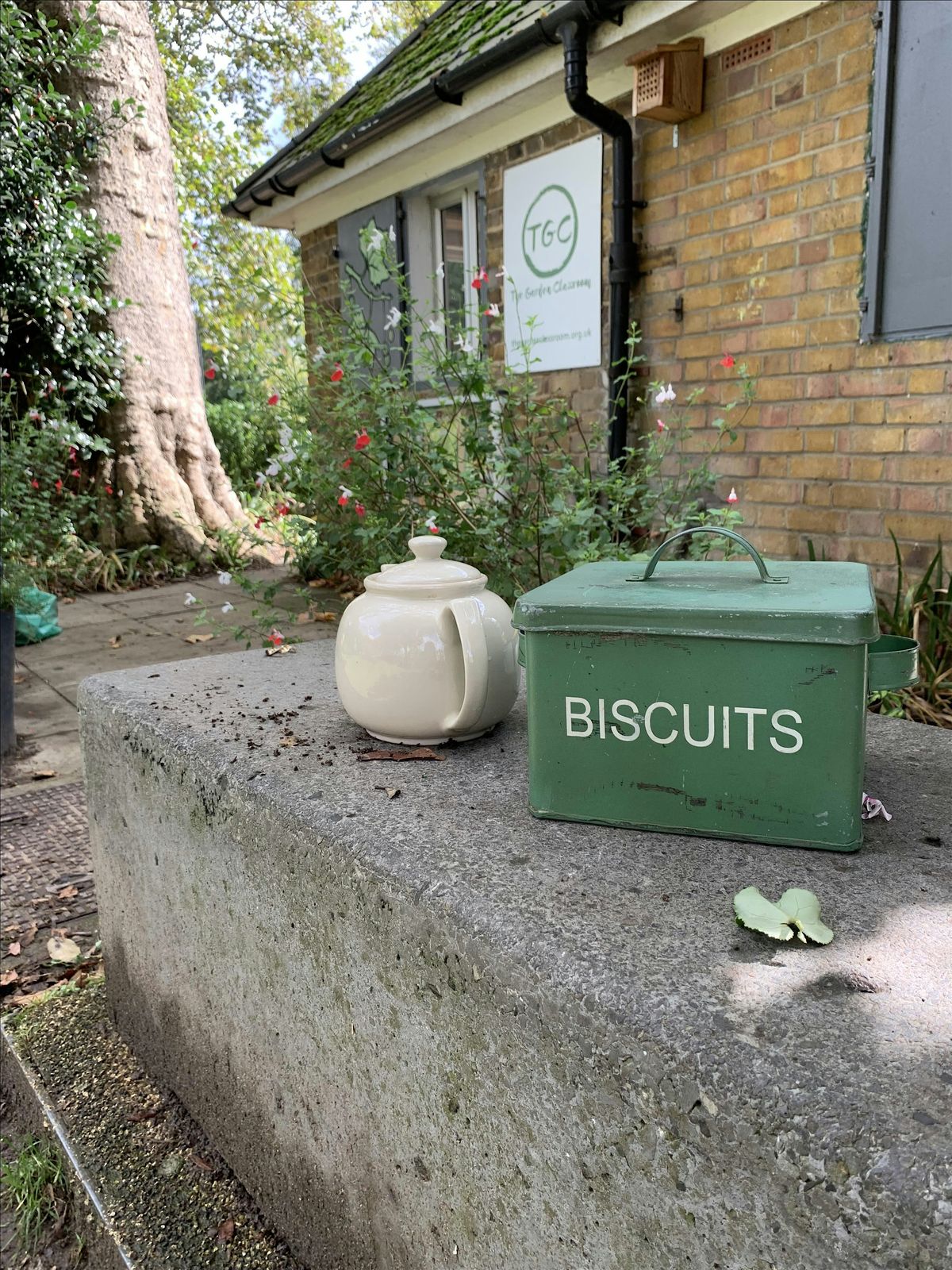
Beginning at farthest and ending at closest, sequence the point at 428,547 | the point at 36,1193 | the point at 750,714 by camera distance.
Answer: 1. the point at 36,1193
2. the point at 428,547
3. the point at 750,714

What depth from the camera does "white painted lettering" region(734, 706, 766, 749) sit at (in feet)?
3.08

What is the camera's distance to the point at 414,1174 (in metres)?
1.04

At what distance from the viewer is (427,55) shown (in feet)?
18.8

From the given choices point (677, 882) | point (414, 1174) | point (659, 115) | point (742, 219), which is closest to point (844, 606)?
point (677, 882)

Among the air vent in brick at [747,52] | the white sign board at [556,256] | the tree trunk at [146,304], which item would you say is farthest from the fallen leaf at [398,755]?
the tree trunk at [146,304]

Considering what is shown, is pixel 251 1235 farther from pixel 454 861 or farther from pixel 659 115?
pixel 659 115

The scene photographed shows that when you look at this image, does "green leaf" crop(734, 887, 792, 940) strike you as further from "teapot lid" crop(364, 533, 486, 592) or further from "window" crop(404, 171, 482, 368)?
"window" crop(404, 171, 482, 368)

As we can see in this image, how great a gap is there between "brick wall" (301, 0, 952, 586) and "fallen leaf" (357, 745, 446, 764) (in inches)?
89.6

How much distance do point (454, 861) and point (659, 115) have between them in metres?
4.06

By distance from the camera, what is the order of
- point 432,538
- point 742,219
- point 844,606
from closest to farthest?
1. point 844,606
2. point 432,538
3. point 742,219

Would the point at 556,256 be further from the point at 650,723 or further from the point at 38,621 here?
the point at 650,723

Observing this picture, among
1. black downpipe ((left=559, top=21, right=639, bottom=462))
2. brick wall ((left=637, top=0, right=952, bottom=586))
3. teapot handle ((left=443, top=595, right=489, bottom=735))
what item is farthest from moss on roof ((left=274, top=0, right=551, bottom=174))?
teapot handle ((left=443, top=595, right=489, bottom=735))

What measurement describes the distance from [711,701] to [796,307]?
3325mm

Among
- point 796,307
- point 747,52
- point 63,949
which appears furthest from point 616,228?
point 63,949
